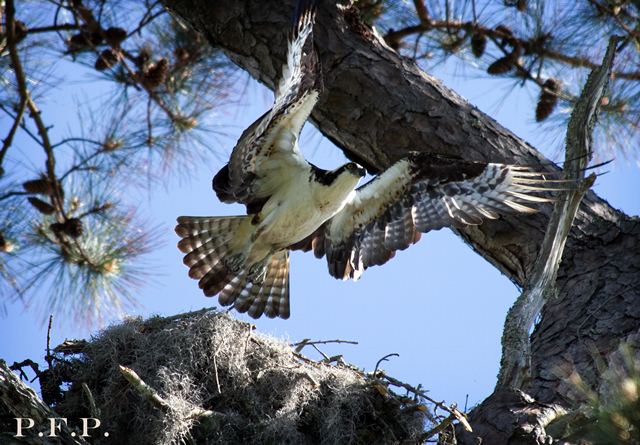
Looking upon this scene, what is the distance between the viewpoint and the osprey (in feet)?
15.0

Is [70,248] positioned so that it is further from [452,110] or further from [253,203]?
[452,110]

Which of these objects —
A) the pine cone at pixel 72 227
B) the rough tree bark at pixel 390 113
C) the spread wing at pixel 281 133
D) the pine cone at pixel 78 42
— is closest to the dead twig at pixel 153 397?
the spread wing at pixel 281 133

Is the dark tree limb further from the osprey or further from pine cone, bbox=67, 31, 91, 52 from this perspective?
pine cone, bbox=67, 31, 91, 52

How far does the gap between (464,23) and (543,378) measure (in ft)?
8.39

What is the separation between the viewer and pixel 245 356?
411 centimetres

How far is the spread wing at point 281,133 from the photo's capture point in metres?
4.35

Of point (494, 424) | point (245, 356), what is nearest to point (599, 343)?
point (494, 424)

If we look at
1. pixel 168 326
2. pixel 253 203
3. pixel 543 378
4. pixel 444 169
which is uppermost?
pixel 253 203

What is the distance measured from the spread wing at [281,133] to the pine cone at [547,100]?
5.67ft

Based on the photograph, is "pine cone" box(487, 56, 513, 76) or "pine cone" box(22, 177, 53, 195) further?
"pine cone" box(487, 56, 513, 76)

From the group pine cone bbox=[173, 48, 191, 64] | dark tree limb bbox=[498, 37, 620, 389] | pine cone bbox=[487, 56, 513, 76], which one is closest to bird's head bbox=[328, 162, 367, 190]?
dark tree limb bbox=[498, 37, 620, 389]

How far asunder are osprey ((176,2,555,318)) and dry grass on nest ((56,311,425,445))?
3.16ft

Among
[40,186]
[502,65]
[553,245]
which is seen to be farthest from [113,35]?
[553,245]

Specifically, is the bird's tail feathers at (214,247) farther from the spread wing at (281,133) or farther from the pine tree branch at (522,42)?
the pine tree branch at (522,42)
